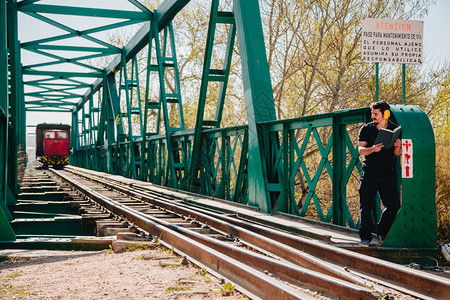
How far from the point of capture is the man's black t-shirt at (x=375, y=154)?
530 cm

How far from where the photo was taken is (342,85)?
1376 cm

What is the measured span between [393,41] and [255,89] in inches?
135

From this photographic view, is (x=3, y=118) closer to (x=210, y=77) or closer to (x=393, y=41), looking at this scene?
(x=210, y=77)

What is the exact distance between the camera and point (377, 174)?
5324 mm

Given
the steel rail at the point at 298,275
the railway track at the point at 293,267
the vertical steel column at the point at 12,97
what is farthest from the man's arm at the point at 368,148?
the vertical steel column at the point at 12,97

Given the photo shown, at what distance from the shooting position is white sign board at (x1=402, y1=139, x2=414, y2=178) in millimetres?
5315

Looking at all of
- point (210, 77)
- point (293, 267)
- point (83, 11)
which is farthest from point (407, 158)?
point (83, 11)

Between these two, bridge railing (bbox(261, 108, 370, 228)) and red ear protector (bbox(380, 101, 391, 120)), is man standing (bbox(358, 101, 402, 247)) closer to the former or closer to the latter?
red ear protector (bbox(380, 101, 391, 120))

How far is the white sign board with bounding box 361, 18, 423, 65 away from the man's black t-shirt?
1.27 metres

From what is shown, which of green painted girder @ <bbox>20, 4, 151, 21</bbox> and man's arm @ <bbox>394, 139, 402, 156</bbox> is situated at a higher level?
green painted girder @ <bbox>20, 4, 151, 21</bbox>

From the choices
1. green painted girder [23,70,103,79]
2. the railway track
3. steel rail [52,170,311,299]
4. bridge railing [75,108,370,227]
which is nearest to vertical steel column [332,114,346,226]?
bridge railing [75,108,370,227]

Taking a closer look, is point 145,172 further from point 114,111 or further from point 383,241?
point 383,241

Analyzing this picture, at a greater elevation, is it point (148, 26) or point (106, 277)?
point (148, 26)

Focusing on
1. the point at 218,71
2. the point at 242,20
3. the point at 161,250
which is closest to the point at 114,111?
the point at 218,71
